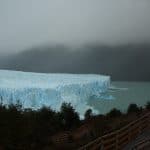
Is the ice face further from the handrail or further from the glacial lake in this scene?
the handrail

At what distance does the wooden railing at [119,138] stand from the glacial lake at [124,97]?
47.9 m

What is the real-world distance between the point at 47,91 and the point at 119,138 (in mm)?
44015

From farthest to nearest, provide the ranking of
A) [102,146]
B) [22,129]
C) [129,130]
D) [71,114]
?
[71,114]
[22,129]
[129,130]
[102,146]

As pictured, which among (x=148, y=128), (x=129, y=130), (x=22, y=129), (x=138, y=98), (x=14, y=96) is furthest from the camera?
(x=138, y=98)

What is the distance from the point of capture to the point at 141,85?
4852 inches

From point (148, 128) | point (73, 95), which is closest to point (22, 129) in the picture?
point (148, 128)

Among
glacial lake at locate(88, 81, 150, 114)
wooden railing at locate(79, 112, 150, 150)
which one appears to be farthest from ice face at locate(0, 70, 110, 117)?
wooden railing at locate(79, 112, 150, 150)

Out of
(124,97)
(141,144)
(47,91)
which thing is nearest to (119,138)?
(141,144)

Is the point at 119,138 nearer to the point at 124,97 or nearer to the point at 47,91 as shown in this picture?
the point at 47,91

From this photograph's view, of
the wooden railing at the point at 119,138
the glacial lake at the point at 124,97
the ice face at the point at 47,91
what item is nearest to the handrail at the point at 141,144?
the wooden railing at the point at 119,138

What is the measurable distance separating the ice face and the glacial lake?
5.70 m

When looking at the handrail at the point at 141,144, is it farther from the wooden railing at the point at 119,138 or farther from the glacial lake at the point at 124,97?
the glacial lake at the point at 124,97

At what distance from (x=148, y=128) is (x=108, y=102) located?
73.6 m

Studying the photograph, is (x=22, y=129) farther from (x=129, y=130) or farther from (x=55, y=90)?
(x=55, y=90)
